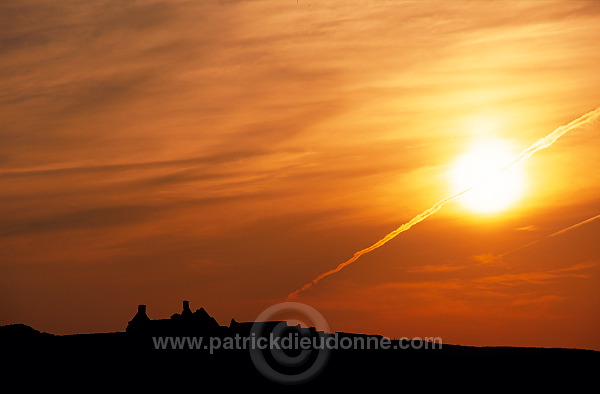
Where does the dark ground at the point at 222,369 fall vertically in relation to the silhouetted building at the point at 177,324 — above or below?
below

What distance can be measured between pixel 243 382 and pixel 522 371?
2534 cm

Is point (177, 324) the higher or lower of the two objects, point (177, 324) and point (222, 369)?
the higher

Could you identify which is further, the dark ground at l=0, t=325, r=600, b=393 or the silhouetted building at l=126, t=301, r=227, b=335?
the silhouetted building at l=126, t=301, r=227, b=335

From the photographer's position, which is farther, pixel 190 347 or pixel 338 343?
pixel 338 343

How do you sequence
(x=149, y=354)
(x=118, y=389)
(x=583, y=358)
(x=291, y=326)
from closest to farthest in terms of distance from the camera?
(x=118, y=389)
(x=149, y=354)
(x=291, y=326)
(x=583, y=358)

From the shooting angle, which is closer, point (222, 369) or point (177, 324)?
point (222, 369)

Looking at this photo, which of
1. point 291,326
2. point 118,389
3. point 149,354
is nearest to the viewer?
point 118,389

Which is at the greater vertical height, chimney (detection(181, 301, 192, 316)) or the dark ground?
chimney (detection(181, 301, 192, 316))

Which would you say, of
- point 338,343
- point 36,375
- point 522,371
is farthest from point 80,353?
point 522,371

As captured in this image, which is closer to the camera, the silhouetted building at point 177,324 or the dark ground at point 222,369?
the dark ground at point 222,369

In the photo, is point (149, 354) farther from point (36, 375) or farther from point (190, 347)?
point (36, 375)

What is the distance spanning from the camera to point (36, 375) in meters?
71.3

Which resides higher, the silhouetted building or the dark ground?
the silhouetted building

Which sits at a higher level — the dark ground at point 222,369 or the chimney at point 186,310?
the chimney at point 186,310
